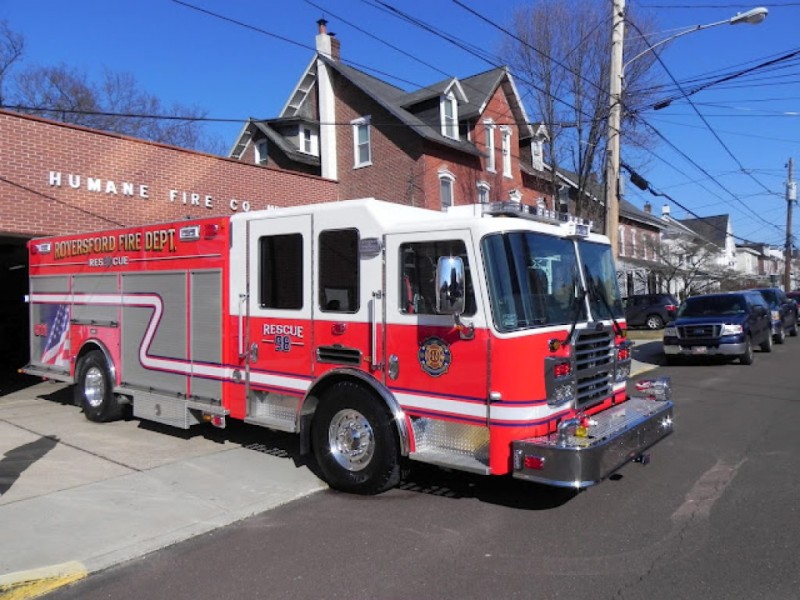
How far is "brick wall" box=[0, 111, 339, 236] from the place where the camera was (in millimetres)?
11031

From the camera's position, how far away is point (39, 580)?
4.09 m

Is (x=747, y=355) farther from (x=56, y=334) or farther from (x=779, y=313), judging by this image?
(x=56, y=334)

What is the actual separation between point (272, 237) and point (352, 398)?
5.97 feet

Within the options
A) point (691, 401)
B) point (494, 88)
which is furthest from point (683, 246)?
point (691, 401)

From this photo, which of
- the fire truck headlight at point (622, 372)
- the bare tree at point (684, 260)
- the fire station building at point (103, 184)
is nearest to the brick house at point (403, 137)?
the fire station building at point (103, 184)

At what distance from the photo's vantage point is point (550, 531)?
474cm

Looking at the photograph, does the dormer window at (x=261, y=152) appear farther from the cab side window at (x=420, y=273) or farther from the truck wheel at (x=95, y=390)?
the cab side window at (x=420, y=273)

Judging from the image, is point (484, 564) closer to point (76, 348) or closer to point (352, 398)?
point (352, 398)

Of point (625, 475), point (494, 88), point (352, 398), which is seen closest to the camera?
point (352, 398)

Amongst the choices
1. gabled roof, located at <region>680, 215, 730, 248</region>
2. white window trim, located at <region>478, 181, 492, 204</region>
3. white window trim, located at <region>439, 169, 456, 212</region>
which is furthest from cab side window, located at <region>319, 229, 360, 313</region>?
gabled roof, located at <region>680, 215, 730, 248</region>

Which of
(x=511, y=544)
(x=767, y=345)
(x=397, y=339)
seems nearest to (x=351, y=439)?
(x=397, y=339)

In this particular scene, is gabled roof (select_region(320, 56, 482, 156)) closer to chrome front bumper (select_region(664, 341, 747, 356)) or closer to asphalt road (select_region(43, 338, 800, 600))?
chrome front bumper (select_region(664, 341, 747, 356))

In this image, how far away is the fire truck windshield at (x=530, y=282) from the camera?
487 cm

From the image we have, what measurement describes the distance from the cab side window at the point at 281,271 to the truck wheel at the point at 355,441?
40.2 inches
